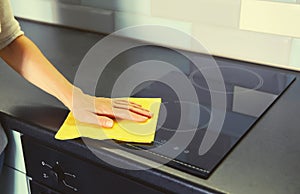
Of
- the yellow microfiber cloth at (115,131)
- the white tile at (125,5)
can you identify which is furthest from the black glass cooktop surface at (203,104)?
the white tile at (125,5)

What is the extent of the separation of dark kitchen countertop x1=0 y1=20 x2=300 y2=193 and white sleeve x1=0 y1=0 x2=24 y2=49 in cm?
13

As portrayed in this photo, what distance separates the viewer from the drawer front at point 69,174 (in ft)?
2.76

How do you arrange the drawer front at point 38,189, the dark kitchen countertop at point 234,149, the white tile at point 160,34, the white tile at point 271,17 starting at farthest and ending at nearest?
the white tile at point 160,34, the white tile at point 271,17, the drawer front at point 38,189, the dark kitchen countertop at point 234,149

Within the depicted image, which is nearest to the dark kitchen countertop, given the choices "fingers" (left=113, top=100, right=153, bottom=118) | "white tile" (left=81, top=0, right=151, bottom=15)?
"fingers" (left=113, top=100, right=153, bottom=118)

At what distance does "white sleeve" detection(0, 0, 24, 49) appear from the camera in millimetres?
1006

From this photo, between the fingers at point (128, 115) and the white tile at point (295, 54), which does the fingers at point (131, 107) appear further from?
the white tile at point (295, 54)

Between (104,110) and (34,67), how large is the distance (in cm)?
23

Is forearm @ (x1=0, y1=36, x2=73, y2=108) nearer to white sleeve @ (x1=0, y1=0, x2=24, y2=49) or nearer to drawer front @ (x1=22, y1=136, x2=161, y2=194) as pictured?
white sleeve @ (x1=0, y1=0, x2=24, y2=49)

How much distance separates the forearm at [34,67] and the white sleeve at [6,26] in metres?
0.01

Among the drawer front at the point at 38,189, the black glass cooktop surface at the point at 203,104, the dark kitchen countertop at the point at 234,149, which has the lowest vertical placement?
the drawer front at the point at 38,189

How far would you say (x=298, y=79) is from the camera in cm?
113

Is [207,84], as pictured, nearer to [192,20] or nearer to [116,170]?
[192,20]

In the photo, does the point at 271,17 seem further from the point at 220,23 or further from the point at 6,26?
the point at 6,26

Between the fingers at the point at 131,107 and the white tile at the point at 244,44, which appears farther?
the white tile at the point at 244,44
